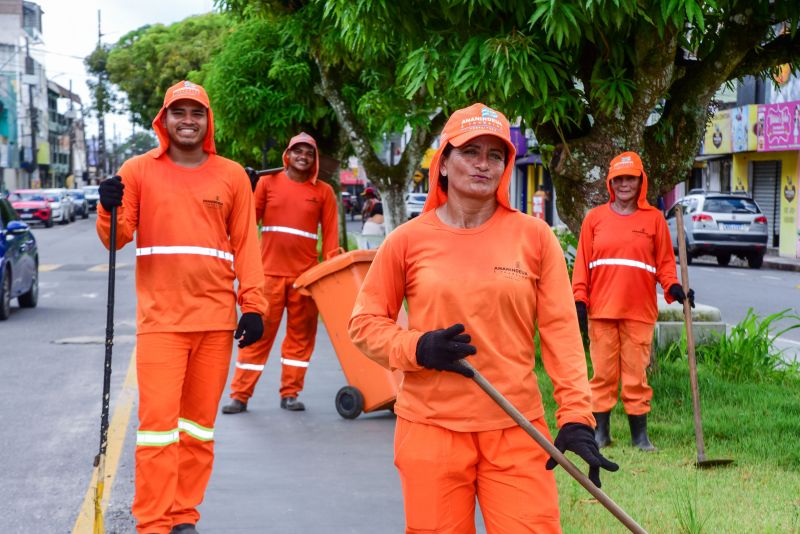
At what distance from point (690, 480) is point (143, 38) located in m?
43.5

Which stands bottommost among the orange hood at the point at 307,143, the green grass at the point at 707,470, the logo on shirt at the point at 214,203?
the green grass at the point at 707,470

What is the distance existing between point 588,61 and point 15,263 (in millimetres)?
9081

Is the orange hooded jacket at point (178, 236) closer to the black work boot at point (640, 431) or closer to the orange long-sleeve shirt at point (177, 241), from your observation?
the orange long-sleeve shirt at point (177, 241)

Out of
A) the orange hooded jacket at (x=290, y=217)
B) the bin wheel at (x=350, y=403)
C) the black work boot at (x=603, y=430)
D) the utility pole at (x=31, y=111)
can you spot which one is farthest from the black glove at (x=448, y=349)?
the utility pole at (x=31, y=111)

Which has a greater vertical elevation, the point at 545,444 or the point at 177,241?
the point at 177,241

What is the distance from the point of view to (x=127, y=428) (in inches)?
313

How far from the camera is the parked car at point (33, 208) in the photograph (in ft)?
157

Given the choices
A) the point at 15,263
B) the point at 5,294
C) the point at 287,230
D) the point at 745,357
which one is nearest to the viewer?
the point at 287,230

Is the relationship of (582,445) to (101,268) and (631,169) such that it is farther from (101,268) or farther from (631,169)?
(101,268)

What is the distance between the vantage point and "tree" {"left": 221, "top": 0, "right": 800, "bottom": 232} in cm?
709

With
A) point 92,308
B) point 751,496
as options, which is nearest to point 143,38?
point 92,308

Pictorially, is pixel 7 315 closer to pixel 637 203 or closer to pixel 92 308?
pixel 92 308

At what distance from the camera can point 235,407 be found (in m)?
8.46

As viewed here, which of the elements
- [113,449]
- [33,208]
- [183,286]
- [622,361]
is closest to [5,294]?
[113,449]
